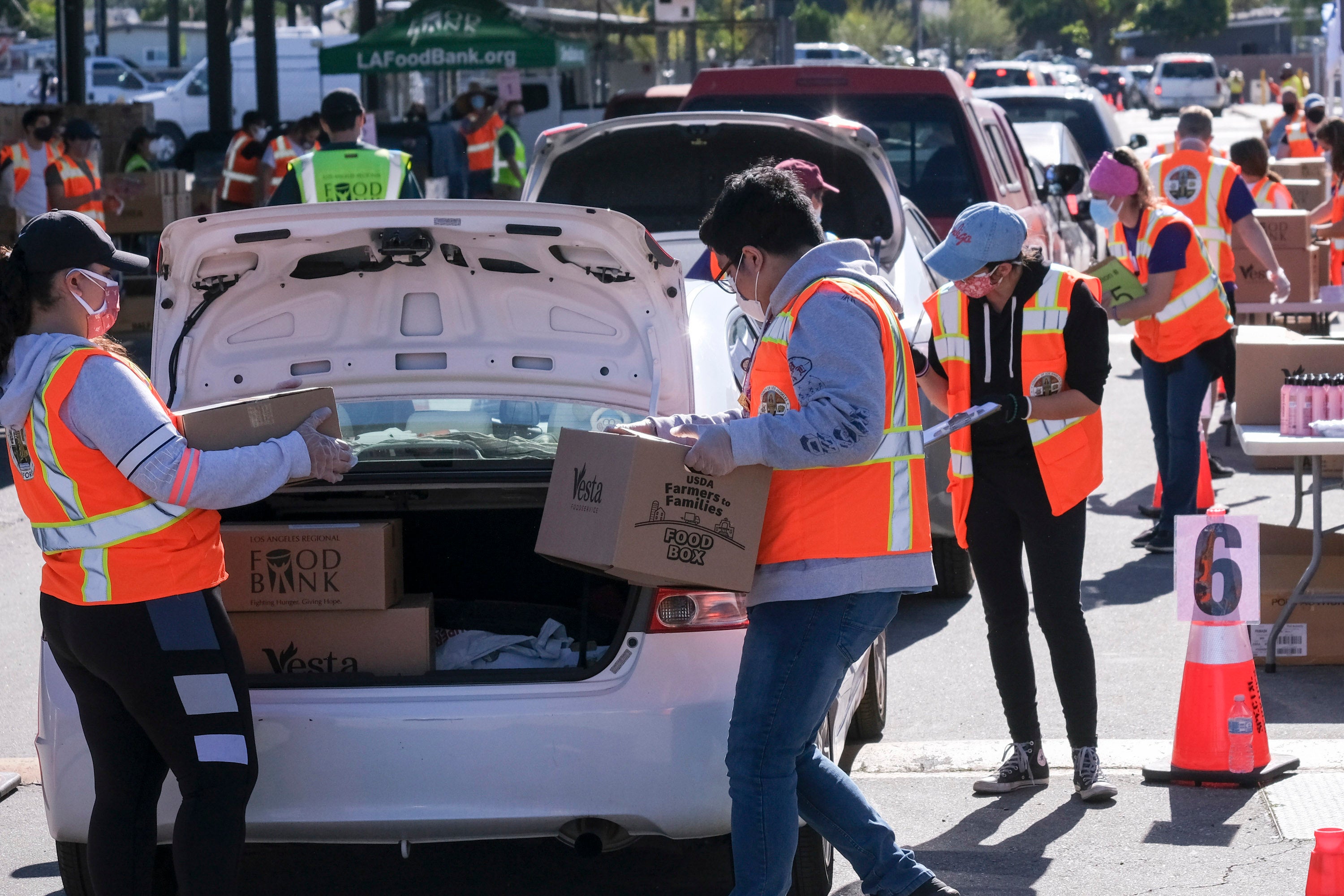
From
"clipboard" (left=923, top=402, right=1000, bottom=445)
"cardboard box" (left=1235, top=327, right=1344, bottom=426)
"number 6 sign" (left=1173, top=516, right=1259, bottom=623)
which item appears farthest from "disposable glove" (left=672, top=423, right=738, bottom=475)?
"cardboard box" (left=1235, top=327, right=1344, bottom=426)

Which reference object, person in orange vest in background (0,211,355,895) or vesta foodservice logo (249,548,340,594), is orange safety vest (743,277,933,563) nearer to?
person in orange vest in background (0,211,355,895)

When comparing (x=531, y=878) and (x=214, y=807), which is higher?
(x=214, y=807)

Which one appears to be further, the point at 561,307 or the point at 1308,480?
the point at 1308,480

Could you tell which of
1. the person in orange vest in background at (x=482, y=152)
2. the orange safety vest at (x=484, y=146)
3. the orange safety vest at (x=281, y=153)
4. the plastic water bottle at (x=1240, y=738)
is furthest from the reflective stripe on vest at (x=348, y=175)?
the orange safety vest at (x=484, y=146)

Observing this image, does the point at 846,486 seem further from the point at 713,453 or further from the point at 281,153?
the point at 281,153

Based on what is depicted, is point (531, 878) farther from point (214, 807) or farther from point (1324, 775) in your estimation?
point (1324, 775)

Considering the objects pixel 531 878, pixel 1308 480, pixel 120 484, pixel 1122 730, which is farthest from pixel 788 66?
pixel 120 484

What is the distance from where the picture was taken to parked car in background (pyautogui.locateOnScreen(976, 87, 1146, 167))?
16266mm

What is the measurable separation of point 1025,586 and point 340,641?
199 centimetres

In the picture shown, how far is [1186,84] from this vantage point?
5719cm

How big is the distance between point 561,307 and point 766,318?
1.26 m

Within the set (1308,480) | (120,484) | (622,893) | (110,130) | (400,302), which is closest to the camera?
(120,484)

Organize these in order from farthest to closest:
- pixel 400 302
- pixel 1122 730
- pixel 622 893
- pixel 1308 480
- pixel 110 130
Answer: pixel 110 130, pixel 1308 480, pixel 1122 730, pixel 400 302, pixel 622 893

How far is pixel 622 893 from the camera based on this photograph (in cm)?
460
